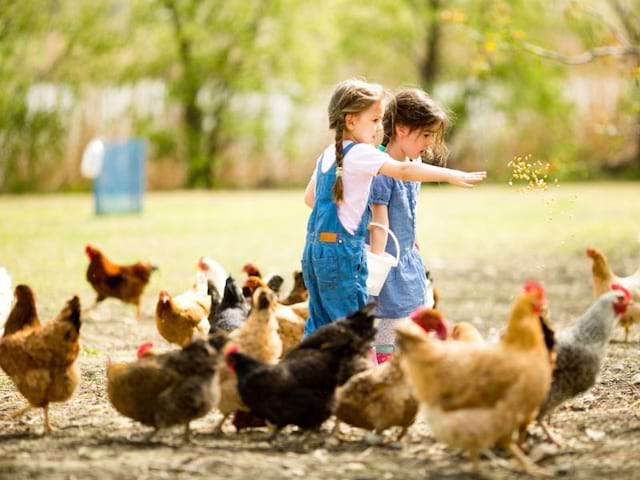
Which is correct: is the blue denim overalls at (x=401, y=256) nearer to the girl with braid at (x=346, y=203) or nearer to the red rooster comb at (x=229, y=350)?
the girl with braid at (x=346, y=203)

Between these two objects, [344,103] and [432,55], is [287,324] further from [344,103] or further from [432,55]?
[432,55]

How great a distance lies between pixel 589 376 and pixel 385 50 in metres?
28.9

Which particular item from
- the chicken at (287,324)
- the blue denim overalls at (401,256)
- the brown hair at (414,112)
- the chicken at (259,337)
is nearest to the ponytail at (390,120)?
the brown hair at (414,112)

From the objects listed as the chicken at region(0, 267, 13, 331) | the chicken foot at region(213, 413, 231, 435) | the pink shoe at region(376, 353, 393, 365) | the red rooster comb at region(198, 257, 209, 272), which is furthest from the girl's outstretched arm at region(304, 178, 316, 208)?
the chicken at region(0, 267, 13, 331)

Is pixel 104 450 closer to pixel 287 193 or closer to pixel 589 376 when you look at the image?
pixel 589 376

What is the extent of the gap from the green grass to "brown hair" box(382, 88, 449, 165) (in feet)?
13.4

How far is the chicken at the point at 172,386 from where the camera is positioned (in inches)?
213

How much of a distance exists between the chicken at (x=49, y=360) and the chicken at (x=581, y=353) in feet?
8.17

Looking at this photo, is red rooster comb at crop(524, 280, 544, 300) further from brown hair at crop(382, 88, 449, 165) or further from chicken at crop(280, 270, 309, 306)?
chicken at crop(280, 270, 309, 306)

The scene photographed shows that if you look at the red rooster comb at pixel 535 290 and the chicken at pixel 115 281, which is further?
the chicken at pixel 115 281

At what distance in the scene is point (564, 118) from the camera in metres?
32.1

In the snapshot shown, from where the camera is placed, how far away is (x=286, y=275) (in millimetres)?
13070

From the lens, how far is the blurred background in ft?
93.9

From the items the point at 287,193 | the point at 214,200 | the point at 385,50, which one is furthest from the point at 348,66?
the point at 214,200
